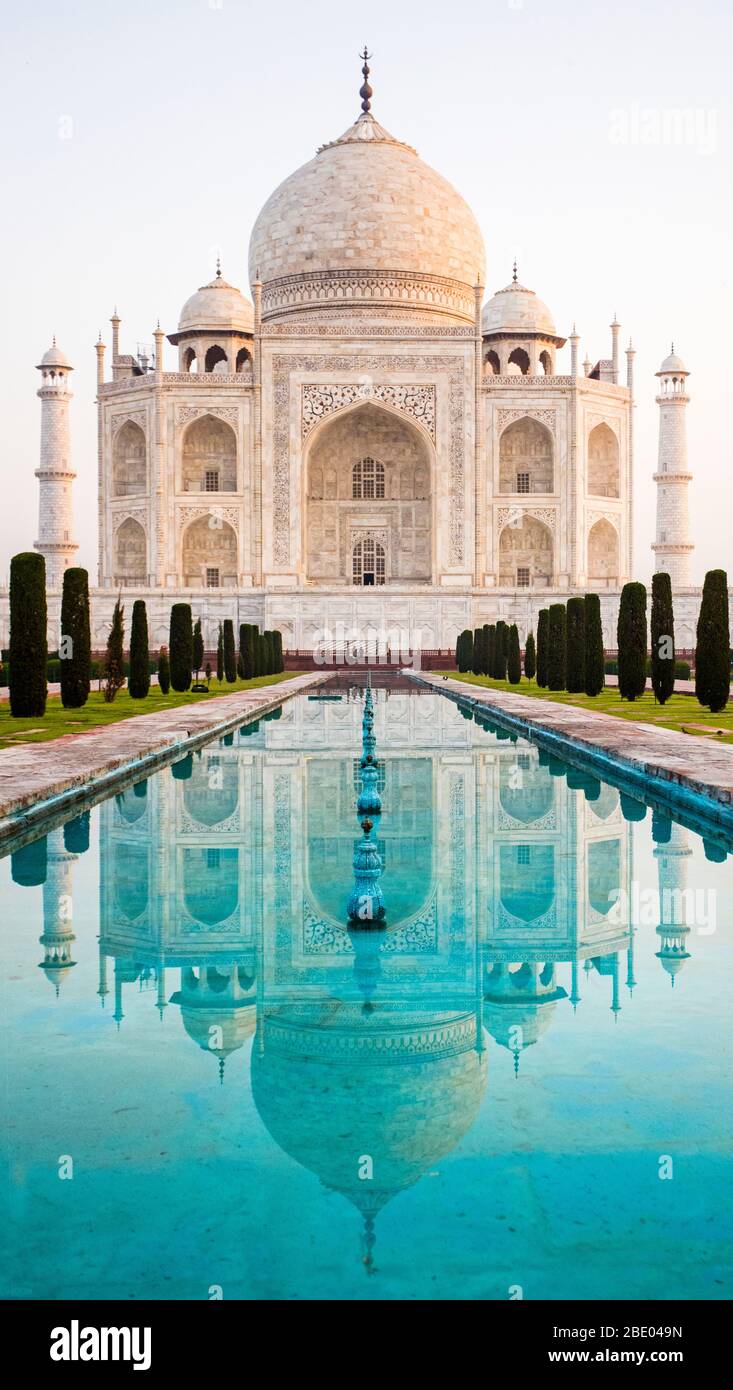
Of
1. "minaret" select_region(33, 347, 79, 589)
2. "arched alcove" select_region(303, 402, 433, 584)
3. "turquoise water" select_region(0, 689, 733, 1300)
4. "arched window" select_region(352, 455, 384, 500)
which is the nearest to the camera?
"turquoise water" select_region(0, 689, 733, 1300)

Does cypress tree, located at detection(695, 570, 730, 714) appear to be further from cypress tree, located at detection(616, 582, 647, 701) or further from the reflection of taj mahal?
the reflection of taj mahal

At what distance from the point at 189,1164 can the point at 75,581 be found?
10.7 metres

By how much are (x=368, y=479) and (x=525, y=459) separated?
3.95 metres

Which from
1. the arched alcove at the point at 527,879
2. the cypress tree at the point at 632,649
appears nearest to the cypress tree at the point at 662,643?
the cypress tree at the point at 632,649

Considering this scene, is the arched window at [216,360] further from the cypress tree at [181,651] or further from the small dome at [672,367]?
the cypress tree at [181,651]

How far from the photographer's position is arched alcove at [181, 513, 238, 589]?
29.6 m

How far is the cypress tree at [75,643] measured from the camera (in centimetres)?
1158

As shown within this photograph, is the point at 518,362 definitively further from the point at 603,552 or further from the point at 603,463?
the point at 603,552

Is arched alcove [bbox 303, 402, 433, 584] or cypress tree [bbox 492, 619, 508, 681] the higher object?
arched alcove [bbox 303, 402, 433, 584]

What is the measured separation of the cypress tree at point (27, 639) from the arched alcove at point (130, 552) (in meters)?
19.2

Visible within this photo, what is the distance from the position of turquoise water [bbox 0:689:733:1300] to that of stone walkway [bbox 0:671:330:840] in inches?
20.5

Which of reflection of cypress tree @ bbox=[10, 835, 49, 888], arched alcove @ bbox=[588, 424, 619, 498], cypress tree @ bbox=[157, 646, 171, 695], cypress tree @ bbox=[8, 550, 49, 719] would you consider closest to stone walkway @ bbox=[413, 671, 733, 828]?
reflection of cypress tree @ bbox=[10, 835, 49, 888]
